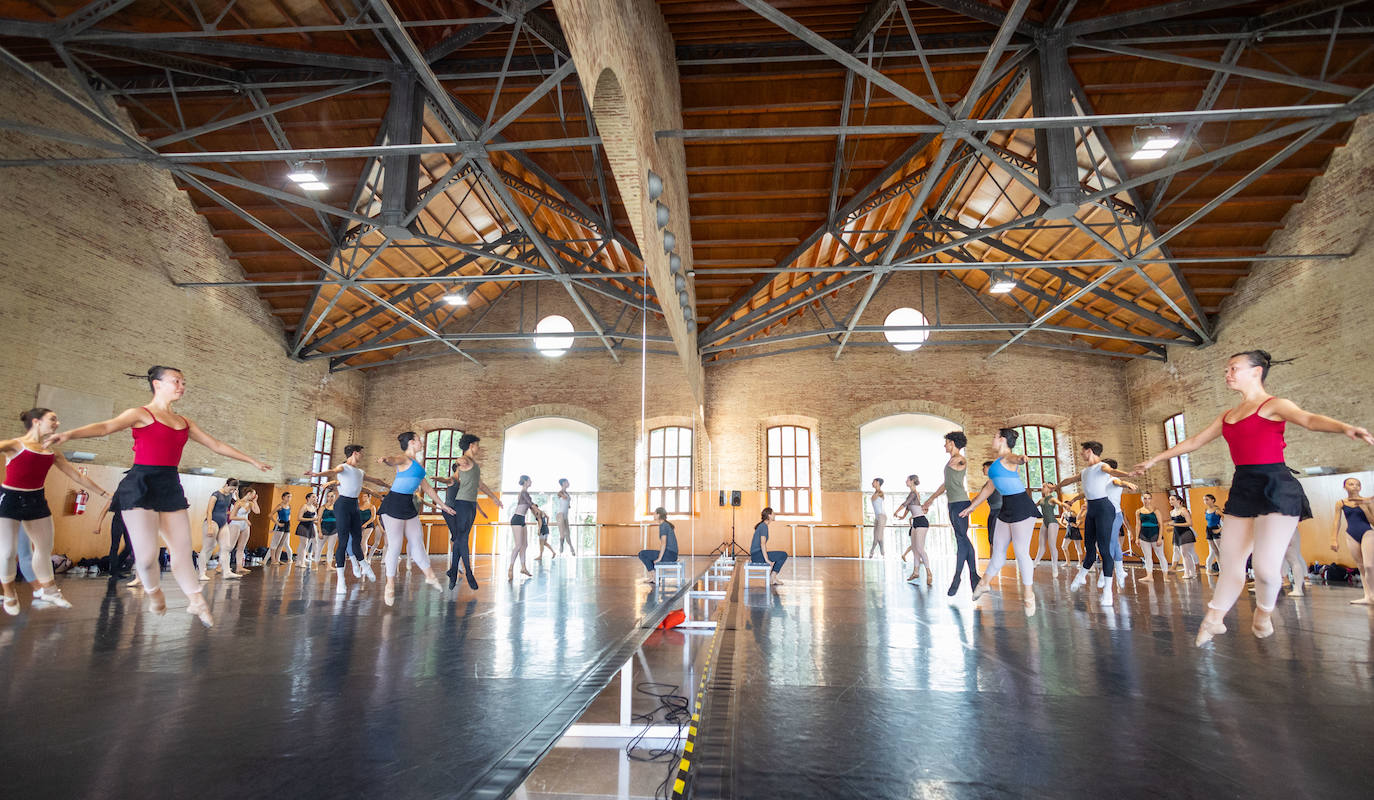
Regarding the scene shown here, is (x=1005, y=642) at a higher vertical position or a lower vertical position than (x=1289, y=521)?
lower

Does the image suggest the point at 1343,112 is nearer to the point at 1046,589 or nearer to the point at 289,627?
the point at 1046,589

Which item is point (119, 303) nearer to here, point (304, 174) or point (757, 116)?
point (304, 174)

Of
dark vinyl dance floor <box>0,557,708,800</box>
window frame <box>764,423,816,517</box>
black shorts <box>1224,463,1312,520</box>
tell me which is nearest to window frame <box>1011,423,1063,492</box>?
window frame <box>764,423,816,517</box>

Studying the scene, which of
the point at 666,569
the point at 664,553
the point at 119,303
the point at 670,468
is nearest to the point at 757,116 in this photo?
the point at 664,553

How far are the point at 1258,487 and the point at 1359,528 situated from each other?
24.3ft

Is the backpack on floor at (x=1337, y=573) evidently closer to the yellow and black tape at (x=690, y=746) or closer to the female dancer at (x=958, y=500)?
the female dancer at (x=958, y=500)

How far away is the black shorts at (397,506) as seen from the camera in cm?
695

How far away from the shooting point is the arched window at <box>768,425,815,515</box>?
22.1 metres

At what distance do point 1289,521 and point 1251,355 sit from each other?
3.18ft

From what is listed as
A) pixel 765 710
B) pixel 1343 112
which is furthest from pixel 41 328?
pixel 1343 112

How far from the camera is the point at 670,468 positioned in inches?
878

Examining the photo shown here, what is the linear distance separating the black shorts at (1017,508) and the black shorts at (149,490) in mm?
6358

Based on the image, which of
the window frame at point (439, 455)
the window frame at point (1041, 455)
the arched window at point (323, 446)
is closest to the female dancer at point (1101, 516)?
the window frame at point (1041, 455)

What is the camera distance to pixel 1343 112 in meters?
9.68
